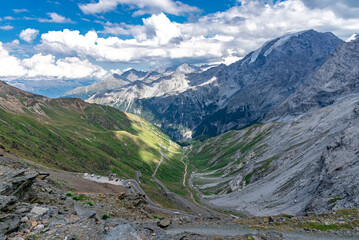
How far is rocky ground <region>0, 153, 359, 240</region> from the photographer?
17484mm

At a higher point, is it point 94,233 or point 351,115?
point 351,115

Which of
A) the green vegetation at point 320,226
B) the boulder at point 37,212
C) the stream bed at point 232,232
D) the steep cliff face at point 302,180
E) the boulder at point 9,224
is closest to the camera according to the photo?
the boulder at point 9,224

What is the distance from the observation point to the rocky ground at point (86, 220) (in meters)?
17.5

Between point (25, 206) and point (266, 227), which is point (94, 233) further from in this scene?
point (266, 227)

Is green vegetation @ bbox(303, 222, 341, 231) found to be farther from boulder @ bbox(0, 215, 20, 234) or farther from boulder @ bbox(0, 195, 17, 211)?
boulder @ bbox(0, 195, 17, 211)

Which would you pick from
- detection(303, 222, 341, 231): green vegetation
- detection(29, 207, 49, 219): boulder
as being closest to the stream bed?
detection(303, 222, 341, 231): green vegetation

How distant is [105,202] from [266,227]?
89.9 ft

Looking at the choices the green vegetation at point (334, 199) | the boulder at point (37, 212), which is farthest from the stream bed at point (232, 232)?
the green vegetation at point (334, 199)

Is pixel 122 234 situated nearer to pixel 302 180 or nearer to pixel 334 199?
pixel 334 199

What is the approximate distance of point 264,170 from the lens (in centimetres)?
13400

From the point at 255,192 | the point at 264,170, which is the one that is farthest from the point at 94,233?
the point at 264,170

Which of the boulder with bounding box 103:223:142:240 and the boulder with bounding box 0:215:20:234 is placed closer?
the boulder with bounding box 103:223:142:240

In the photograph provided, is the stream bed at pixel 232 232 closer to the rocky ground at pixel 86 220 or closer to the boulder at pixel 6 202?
the rocky ground at pixel 86 220

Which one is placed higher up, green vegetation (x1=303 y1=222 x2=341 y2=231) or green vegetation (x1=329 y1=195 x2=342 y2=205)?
green vegetation (x1=303 y1=222 x2=341 y2=231)
